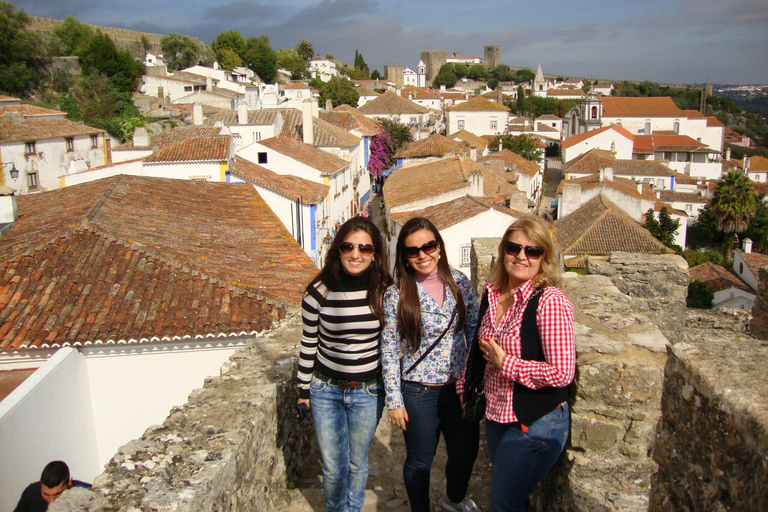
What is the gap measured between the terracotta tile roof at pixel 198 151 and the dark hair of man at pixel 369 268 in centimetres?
1582

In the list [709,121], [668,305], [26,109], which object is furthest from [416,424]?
[709,121]

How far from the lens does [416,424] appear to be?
3.53m

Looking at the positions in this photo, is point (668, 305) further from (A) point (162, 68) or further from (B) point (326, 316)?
(A) point (162, 68)

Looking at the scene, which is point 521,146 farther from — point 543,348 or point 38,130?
point 543,348

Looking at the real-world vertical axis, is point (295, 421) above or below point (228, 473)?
below

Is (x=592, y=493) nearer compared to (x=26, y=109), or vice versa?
(x=592, y=493)

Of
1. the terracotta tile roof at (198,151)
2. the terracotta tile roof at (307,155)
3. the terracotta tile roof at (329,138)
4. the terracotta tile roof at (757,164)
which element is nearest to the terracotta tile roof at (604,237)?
the terracotta tile roof at (307,155)

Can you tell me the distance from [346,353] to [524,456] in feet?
3.82

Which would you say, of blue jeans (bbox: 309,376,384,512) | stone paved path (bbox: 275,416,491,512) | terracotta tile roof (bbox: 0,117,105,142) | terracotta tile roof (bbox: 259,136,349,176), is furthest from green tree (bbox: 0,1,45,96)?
blue jeans (bbox: 309,376,384,512)

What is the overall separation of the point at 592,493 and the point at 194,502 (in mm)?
2014

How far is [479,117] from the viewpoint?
66812 mm

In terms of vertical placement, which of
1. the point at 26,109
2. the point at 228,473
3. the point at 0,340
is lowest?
the point at 0,340

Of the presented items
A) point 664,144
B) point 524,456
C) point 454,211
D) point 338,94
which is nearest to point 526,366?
point 524,456

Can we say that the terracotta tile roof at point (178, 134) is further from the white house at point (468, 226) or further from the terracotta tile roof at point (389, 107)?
the terracotta tile roof at point (389, 107)
